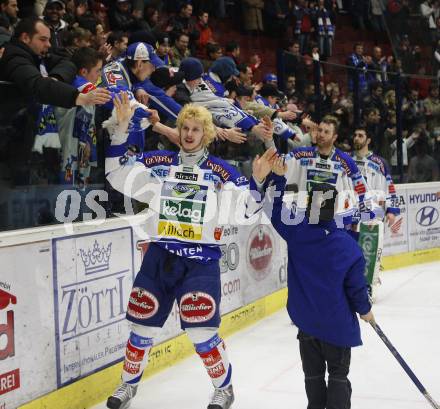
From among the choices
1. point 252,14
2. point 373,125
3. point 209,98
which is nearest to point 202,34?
point 252,14

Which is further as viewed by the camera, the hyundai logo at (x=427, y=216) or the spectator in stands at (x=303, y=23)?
the spectator in stands at (x=303, y=23)

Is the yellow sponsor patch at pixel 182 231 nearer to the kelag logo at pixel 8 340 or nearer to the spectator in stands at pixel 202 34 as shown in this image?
the kelag logo at pixel 8 340

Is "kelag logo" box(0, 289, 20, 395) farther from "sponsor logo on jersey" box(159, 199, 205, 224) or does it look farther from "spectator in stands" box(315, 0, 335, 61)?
"spectator in stands" box(315, 0, 335, 61)

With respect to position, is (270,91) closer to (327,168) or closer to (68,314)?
(327,168)

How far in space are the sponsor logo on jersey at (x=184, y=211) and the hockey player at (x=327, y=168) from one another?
1.96 meters

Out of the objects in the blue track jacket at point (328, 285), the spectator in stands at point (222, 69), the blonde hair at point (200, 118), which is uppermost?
the spectator in stands at point (222, 69)

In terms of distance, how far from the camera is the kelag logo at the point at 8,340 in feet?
12.4

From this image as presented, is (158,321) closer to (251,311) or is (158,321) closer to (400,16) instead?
(251,311)

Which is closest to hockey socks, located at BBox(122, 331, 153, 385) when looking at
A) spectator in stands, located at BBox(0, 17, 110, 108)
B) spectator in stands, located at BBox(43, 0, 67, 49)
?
spectator in stands, located at BBox(0, 17, 110, 108)

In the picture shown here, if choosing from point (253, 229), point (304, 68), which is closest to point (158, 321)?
point (253, 229)

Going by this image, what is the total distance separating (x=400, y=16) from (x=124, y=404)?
13.0 meters

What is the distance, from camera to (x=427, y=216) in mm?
10258

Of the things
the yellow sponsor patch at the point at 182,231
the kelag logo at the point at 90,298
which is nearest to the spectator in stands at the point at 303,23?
the kelag logo at the point at 90,298

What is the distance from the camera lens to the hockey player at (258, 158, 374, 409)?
3475 mm
